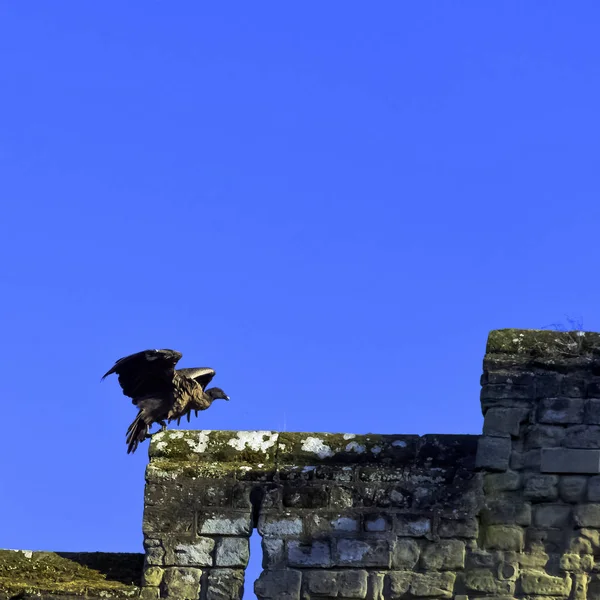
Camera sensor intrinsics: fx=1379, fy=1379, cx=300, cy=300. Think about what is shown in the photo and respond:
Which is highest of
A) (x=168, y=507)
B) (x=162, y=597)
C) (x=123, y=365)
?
(x=123, y=365)

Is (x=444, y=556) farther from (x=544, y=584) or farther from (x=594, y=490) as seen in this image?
(x=594, y=490)

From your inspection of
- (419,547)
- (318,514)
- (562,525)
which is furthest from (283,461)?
(562,525)

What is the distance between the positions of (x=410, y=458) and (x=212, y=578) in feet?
4.82

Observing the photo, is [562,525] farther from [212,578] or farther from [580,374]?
[212,578]

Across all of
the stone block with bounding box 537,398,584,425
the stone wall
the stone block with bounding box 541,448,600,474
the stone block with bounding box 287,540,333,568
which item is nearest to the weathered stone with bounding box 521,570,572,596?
the stone wall

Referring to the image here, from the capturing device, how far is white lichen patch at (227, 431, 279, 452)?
8938 millimetres

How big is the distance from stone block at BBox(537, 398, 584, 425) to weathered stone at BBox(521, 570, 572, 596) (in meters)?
0.95

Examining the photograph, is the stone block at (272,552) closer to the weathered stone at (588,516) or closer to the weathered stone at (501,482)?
the weathered stone at (501,482)

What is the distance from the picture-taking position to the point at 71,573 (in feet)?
28.7

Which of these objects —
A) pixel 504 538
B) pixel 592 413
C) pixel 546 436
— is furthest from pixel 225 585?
pixel 592 413

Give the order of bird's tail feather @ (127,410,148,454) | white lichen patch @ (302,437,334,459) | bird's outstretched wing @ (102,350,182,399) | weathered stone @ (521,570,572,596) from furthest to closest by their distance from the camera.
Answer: bird's outstretched wing @ (102,350,182,399), bird's tail feather @ (127,410,148,454), white lichen patch @ (302,437,334,459), weathered stone @ (521,570,572,596)

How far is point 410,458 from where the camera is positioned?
8.84m

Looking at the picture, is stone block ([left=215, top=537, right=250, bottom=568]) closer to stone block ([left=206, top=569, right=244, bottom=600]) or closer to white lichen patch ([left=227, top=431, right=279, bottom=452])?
stone block ([left=206, top=569, right=244, bottom=600])

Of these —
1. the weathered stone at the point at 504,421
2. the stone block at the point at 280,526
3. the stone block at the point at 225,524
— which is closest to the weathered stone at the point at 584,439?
the weathered stone at the point at 504,421
